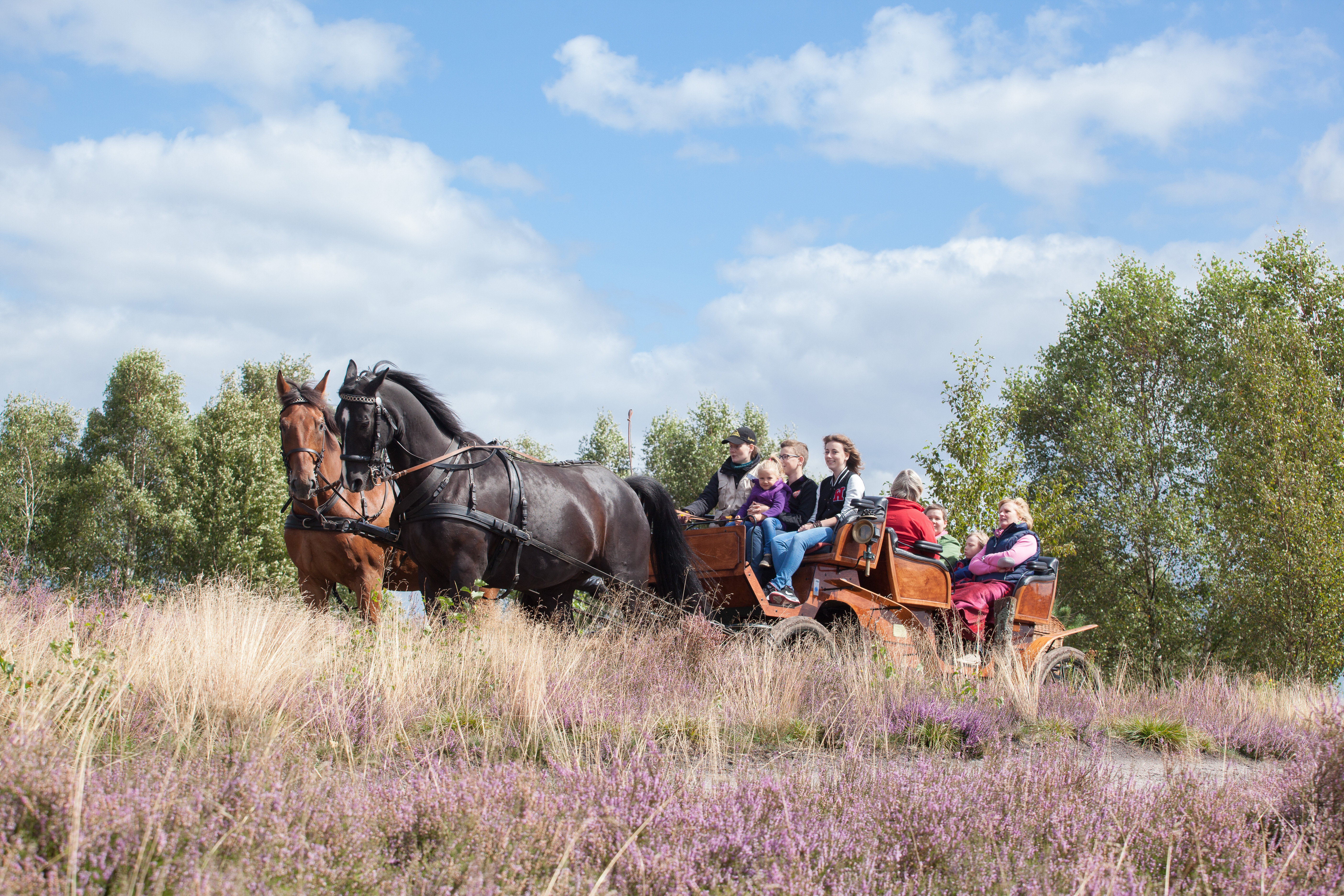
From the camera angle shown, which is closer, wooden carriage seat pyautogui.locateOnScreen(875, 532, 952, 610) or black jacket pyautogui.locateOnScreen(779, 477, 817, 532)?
wooden carriage seat pyautogui.locateOnScreen(875, 532, 952, 610)

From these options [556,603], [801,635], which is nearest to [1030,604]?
[801,635]

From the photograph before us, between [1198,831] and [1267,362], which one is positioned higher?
[1267,362]

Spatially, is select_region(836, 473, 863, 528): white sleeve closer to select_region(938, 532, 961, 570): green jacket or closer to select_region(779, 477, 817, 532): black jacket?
select_region(779, 477, 817, 532): black jacket

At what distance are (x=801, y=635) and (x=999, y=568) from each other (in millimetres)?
2609

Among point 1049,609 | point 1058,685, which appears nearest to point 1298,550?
point 1049,609

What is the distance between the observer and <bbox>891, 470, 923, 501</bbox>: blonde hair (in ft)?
29.5

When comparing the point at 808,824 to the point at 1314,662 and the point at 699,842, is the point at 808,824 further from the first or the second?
the point at 1314,662

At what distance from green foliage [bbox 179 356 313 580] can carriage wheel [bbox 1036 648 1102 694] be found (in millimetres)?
22298

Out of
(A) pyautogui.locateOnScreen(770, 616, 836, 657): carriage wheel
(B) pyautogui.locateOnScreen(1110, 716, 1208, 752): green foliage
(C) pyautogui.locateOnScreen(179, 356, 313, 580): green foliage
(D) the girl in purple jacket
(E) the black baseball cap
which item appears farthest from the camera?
(C) pyautogui.locateOnScreen(179, 356, 313, 580): green foliage

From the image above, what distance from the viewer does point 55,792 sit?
2715 mm

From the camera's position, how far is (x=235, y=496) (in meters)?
27.9

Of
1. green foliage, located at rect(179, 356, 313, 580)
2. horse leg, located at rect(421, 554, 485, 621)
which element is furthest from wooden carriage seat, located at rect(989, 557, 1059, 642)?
green foliage, located at rect(179, 356, 313, 580)

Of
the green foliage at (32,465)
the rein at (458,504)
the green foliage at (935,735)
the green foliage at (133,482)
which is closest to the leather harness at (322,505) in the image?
the rein at (458,504)

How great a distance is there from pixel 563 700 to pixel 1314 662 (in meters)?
17.9
